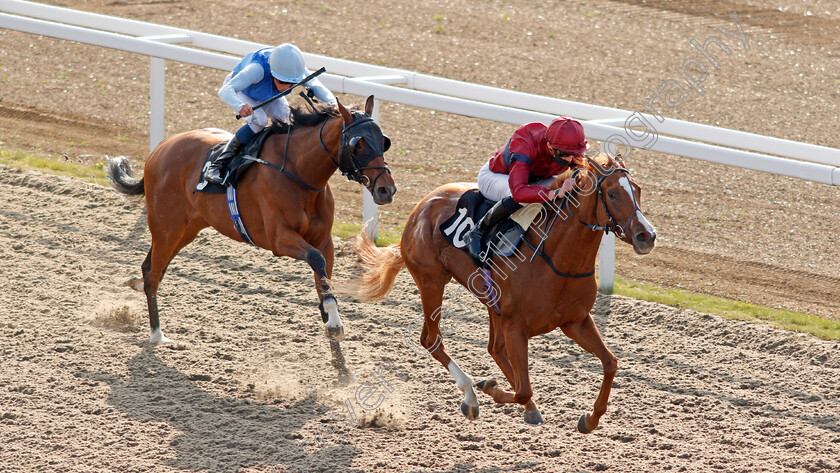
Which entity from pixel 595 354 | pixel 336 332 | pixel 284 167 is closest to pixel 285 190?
pixel 284 167

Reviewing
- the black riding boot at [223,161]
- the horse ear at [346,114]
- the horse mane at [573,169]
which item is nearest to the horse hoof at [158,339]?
the black riding boot at [223,161]

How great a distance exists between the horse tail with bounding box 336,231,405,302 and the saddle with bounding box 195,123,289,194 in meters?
0.83

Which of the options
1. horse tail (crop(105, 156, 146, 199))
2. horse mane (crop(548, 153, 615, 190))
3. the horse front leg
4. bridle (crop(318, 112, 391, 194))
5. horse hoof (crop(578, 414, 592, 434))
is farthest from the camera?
horse tail (crop(105, 156, 146, 199))

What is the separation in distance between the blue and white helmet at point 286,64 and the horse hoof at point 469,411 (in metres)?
2.28

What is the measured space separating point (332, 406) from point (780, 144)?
145 inches

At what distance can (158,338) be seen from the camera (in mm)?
6387

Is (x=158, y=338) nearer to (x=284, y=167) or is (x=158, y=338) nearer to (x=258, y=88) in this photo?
(x=284, y=167)

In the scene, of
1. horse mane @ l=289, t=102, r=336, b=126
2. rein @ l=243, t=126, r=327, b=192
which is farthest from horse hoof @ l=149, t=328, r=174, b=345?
horse mane @ l=289, t=102, r=336, b=126

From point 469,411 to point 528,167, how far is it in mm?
1313

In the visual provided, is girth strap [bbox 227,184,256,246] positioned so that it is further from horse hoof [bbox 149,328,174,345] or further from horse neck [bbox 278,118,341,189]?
horse hoof [bbox 149,328,174,345]

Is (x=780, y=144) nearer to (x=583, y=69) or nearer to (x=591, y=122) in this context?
(x=591, y=122)

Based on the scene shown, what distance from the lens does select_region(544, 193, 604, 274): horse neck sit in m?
4.54

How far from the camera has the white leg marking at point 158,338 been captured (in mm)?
6379

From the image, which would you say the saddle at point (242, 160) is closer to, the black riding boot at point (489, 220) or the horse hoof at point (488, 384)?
the black riding boot at point (489, 220)
